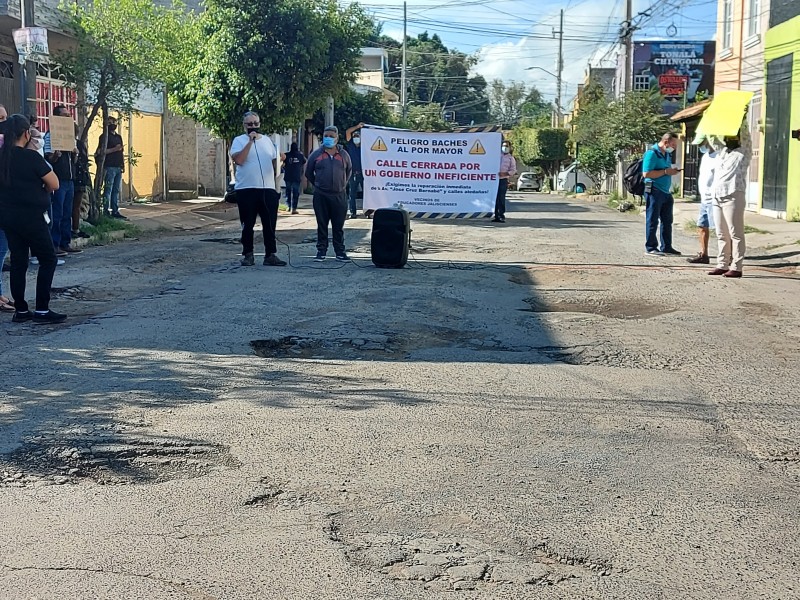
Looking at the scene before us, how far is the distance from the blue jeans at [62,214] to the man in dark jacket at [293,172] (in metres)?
10.1

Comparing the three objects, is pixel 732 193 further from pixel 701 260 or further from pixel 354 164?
pixel 354 164

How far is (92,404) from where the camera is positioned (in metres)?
5.96

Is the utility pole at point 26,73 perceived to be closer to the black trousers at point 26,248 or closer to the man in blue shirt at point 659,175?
the black trousers at point 26,248

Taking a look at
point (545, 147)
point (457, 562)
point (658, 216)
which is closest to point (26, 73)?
point (658, 216)

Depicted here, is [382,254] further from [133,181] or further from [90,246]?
[133,181]

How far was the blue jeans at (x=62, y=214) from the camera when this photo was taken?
43.0 ft

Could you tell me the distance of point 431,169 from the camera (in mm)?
14047

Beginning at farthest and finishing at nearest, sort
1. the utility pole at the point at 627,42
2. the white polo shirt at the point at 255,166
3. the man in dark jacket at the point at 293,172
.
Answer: the utility pole at the point at 627,42, the man in dark jacket at the point at 293,172, the white polo shirt at the point at 255,166

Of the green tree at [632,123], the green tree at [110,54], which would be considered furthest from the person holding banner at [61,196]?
the green tree at [632,123]

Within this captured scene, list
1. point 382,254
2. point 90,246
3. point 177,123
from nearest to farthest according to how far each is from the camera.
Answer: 1. point 382,254
2. point 90,246
3. point 177,123

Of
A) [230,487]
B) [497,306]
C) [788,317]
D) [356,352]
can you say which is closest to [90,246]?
[497,306]

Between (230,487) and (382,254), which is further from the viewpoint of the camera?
(382,254)

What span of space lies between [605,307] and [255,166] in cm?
483

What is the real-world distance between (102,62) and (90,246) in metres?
3.61
